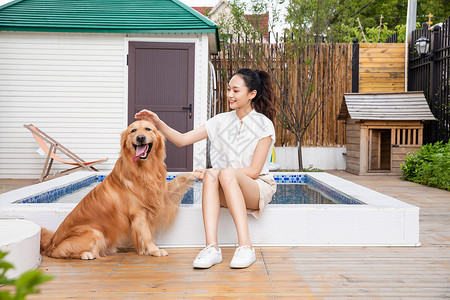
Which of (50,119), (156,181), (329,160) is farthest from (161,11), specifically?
(156,181)

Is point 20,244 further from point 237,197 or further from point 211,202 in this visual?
point 237,197

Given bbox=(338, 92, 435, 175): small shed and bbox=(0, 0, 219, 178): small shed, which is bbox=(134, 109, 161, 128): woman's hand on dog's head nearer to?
bbox=(0, 0, 219, 178): small shed

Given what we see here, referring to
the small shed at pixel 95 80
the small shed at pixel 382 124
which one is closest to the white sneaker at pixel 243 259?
the small shed at pixel 95 80

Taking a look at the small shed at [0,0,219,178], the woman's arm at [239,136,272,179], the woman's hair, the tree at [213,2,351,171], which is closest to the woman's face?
the woman's hair

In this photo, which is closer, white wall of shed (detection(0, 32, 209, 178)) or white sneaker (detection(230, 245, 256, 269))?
white sneaker (detection(230, 245, 256, 269))

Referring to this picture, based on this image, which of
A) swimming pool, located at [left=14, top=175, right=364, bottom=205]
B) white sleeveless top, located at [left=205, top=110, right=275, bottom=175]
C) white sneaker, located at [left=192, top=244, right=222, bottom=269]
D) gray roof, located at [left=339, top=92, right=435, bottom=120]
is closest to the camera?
white sneaker, located at [left=192, top=244, right=222, bottom=269]

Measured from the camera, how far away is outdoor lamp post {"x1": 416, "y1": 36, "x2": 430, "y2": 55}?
26.3 feet

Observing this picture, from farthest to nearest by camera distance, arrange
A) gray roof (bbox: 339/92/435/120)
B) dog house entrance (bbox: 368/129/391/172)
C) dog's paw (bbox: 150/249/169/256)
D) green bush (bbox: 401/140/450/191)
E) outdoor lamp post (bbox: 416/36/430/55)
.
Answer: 1. dog house entrance (bbox: 368/129/391/172)
2. outdoor lamp post (bbox: 416/36/430/55)
3. gray roof (bbox: 339/92/435/120)
4. green bush (bbox: 401/140/450/191)
5. dog's paw (bbox: 150/249/169/256)

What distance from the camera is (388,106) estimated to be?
7996mm

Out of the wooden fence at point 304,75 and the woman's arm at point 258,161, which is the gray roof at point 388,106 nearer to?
the wooden fence at point 304,75

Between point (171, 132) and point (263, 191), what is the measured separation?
0.73 meters

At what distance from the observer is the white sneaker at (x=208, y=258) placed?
2.53 metres

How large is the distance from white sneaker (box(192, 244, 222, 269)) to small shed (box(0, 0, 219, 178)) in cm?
458

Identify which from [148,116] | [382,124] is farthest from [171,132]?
[382,124]
